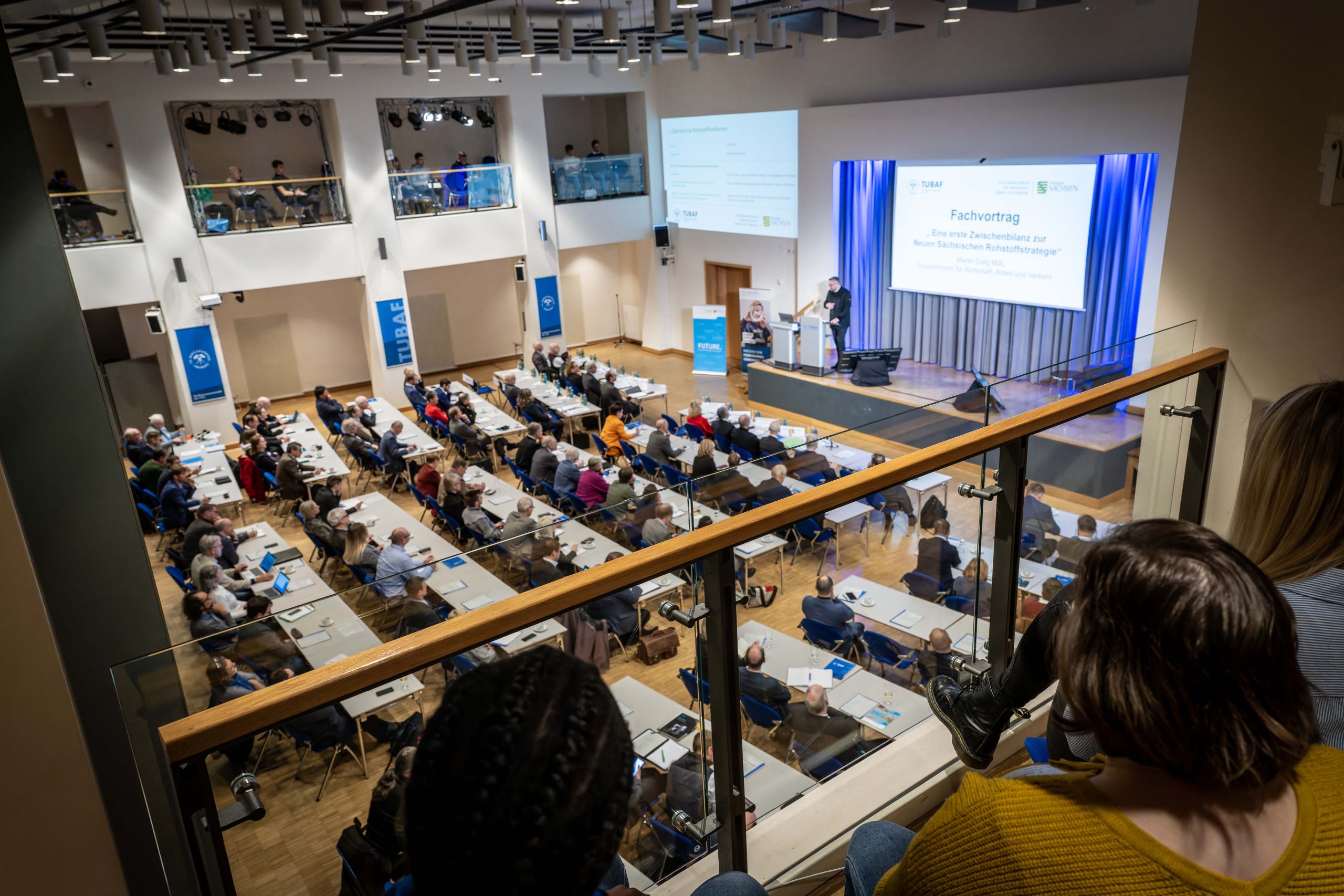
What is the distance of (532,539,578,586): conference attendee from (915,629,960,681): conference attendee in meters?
1.47

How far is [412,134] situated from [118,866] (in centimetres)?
1791

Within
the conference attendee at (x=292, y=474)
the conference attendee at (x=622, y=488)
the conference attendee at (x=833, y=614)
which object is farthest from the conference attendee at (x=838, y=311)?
the conference attendee at (x=833, y=614)

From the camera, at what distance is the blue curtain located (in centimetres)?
1066

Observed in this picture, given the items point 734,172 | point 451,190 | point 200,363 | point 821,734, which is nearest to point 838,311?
point 734,172

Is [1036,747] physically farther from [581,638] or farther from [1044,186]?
[1044,186]

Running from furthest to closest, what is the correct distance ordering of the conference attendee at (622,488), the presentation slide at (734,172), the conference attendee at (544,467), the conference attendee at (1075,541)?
the presentation slide at (734,172) → the conference attendee at (544,467) → the conference attendee at (622,488) → the conference attendee at (1075,541)

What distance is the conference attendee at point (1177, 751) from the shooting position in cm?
94

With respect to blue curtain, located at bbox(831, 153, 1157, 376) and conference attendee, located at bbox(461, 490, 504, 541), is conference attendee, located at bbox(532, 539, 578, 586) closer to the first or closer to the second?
conference attendee, located at bbox(461, 490, 504, 541)

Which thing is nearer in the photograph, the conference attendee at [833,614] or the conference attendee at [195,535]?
the conference attendee at [833,614]

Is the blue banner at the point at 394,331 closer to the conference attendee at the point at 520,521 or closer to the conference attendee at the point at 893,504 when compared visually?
the conference attendee at the point at 520,521

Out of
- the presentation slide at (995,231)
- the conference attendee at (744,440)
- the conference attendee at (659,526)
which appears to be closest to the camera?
the conference attendee at (659,526)

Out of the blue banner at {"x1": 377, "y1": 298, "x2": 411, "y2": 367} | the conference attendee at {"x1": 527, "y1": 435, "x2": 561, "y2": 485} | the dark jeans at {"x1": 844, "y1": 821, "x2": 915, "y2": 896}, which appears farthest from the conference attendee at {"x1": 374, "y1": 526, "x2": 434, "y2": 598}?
the blue banner at {"x1": 377, "y1": 298, "x2": 411, "y2": 367}

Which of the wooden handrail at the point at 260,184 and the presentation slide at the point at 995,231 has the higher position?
the wooden handrail at the point at 260,184

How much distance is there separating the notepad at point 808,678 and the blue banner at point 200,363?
13.3m
